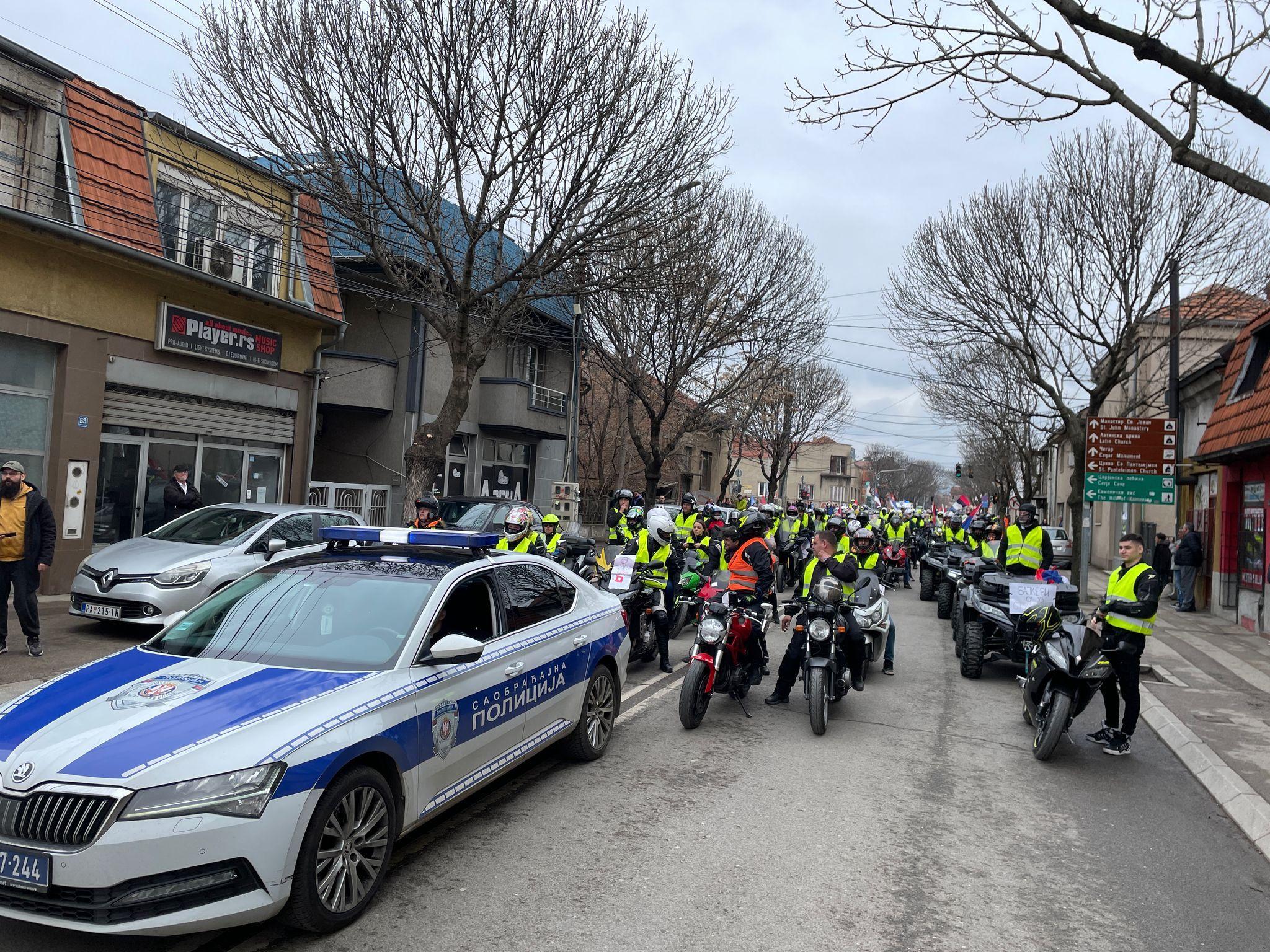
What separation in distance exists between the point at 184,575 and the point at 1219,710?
1049 cm

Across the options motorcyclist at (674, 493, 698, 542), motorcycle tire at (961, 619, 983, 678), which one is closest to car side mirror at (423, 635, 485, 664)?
motorcycle tire at (961, 619, 983, 678)

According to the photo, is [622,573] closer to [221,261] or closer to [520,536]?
[520,536]

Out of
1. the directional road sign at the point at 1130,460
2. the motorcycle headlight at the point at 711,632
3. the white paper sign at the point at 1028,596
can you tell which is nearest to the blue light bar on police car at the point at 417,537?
the motorcycle headlight at the point at 711,632

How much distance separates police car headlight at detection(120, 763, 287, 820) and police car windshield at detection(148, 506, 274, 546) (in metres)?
7.72

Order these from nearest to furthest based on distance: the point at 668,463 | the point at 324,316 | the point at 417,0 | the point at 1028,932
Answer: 1. the point at 1028,932
2. the point at 417,0
3. the point at 324,316
4. the point at 668,463

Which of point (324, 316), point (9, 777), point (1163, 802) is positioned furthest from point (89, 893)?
point (324, 316)

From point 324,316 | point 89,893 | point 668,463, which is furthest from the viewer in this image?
point 668,463

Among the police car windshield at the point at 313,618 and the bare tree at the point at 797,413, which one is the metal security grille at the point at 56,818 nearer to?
the police car windshield at the point at 313,618

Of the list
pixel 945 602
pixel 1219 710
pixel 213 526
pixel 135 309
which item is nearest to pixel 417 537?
pixel 213 526

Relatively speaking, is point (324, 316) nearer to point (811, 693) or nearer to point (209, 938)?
point (811, 693)

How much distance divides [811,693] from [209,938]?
4860mm

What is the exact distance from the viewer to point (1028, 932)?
4.15 m

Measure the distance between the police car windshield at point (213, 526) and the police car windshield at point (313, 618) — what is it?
5969 mm

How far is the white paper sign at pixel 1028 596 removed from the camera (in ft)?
26.6
